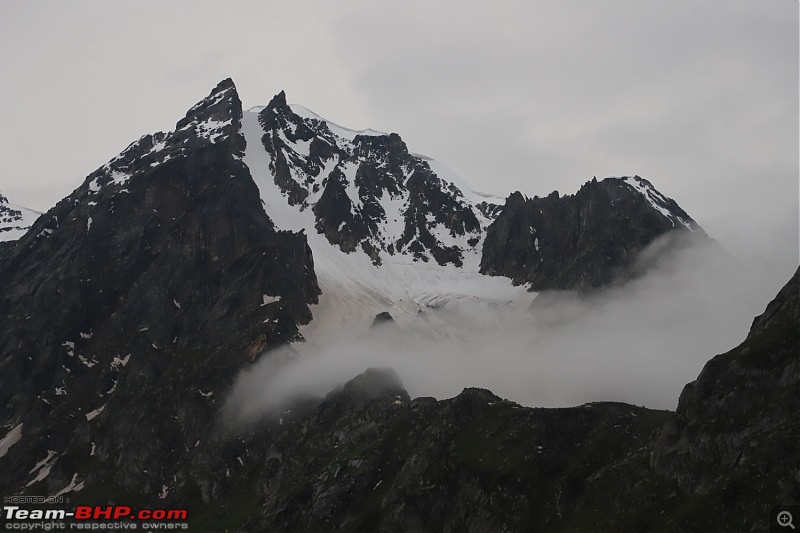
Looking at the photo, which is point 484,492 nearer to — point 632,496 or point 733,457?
point 632,496

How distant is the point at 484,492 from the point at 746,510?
65.5 metres

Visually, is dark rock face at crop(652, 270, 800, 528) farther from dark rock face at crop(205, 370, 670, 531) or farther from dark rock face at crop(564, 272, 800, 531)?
dark rock face at crop(205, 370, 670, 531)

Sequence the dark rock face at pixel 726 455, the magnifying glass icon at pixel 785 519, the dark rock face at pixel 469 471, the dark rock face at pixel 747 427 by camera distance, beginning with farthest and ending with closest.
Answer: the dark rock face at pixel 469 471, the dark rock face at pixel 747 427, the dark rock face at pixel 726 455, the magnifying glass icon at pixel 785 519

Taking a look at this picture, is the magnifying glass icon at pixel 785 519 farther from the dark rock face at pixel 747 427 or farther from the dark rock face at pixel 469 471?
the dark rock face at pixel 469 471

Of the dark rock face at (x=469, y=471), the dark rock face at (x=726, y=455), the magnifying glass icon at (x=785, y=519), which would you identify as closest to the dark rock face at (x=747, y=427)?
the dark rock face at (x=726, y=455)

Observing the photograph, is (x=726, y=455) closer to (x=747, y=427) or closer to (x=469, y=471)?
(x=747, y=427)

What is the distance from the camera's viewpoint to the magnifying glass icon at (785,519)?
84750mm

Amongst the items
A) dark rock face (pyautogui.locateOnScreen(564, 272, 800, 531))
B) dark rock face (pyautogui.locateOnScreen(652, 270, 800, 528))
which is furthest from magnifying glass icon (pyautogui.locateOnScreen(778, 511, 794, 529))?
dark rock face (pyautogui.locateOnScreen(652, 270, 800, 528))

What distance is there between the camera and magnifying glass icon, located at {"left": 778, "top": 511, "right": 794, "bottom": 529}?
8475 cm

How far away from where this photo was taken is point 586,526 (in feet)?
396

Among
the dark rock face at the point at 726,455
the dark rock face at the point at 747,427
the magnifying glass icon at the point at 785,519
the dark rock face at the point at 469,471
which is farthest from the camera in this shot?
the dark rock face at the point at 469,471

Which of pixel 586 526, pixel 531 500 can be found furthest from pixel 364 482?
pixel 586 526

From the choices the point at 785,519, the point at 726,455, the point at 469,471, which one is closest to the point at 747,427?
the point at 726,455

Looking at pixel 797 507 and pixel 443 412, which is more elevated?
pixel 443 412
